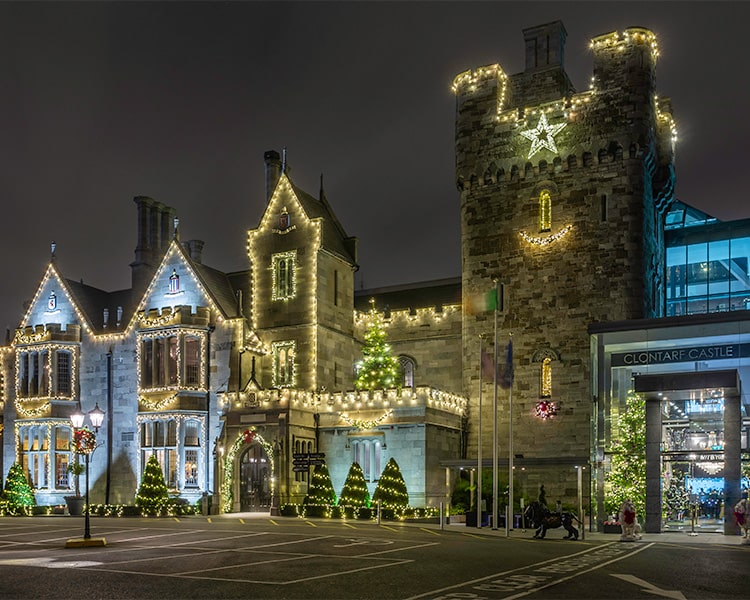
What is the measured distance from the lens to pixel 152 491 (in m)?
45.6

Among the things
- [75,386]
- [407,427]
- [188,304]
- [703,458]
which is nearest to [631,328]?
[703,458]

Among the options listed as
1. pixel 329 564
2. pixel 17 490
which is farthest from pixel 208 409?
pixel 329 564

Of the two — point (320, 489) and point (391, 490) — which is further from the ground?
point (391, 490)

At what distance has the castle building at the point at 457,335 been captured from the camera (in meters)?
42.4

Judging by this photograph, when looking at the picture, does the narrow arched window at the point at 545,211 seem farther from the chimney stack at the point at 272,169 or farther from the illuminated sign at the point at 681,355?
the chimney stack at the point at 272,169

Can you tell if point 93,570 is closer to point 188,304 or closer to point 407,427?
point 407,427

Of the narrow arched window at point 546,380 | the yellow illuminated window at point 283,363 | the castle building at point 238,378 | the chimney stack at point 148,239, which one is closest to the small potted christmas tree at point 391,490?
the castle building at point 238,378

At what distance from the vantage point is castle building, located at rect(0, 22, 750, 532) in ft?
139

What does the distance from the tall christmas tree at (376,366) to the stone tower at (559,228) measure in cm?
421

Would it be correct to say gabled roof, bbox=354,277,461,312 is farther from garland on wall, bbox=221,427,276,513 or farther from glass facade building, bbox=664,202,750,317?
glass facade building, bbox=664,202,750,317

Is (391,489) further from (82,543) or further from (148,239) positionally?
(148,239)

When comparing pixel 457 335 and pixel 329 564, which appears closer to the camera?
pixel 329 564

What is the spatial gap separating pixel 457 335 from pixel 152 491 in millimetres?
18789

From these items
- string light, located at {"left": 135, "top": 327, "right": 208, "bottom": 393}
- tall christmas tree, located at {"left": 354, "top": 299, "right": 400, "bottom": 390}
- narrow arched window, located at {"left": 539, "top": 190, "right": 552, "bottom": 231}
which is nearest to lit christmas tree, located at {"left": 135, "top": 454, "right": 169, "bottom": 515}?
string light, located at {"left": 135, "top": 327, "right": 208, "bottom": 393}
